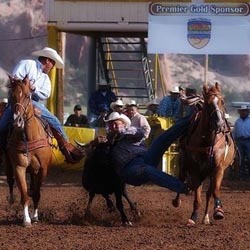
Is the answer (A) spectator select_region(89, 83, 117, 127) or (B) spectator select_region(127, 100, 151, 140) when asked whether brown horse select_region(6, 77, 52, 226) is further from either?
(A) spectator select_region(89, 83, 117, 127)

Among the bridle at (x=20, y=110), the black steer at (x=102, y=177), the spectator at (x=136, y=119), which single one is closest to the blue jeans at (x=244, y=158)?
the spectator at (x=136, y=119)

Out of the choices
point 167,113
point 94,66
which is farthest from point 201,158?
point 94,66

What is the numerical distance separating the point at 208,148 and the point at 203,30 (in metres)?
7.62

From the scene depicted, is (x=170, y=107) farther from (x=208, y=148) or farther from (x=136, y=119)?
(x=208, y=148)

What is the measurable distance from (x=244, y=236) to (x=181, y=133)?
2187 millimetres

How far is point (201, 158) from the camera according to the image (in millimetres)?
12211

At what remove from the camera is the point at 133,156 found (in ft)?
38.5

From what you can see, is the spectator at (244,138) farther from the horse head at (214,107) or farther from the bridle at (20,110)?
the bridle at (20,110)

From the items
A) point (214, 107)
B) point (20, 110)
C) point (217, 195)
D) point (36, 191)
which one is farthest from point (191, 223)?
point (20, 110)

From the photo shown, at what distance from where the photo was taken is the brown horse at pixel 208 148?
11.8 metres

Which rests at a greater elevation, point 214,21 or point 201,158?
point 214,21

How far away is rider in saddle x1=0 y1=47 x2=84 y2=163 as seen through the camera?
12.1m

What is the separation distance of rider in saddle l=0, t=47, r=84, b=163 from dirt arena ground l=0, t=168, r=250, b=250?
0.99 m

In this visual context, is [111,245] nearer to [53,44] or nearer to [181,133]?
[181,133]
